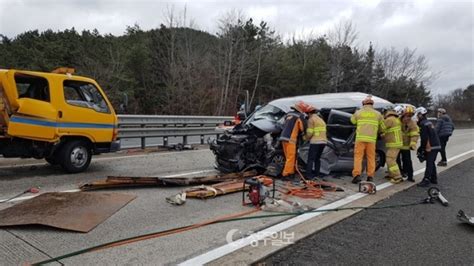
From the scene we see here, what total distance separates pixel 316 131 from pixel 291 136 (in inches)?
20.9

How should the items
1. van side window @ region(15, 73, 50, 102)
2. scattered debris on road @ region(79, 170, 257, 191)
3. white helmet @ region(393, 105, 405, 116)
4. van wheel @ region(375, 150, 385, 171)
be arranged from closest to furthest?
1. scattered debris on road @ region(79, 170, 257, 191)
2. van side window @ region(15, 73, 50, 102)
3. white helmet @ region(393, 105, 405, 116)
4. van wheel @ region(375, 150, 385, 171)

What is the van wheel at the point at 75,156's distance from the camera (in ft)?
25.3

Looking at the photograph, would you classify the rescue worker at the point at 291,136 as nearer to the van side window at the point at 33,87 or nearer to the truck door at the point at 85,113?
the truck door at the point at 85,113

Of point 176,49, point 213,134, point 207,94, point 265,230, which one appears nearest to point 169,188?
point 265,230

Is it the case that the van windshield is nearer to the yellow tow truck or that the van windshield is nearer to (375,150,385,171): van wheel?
(375,150,385,171): van wheel

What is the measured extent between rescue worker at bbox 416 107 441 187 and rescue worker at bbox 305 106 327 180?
7.41 feet

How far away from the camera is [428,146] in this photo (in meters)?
8.30

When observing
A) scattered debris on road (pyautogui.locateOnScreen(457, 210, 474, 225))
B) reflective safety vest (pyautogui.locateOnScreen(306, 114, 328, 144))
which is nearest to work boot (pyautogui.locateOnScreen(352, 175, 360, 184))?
reflective safety vest (pyautogui.locateOnScreen(306, 114, 328, 144))

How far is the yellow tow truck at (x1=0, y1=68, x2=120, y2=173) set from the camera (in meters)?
7.03

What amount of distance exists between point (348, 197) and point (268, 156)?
78.7 inches

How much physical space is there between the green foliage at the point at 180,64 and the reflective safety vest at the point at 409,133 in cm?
2172

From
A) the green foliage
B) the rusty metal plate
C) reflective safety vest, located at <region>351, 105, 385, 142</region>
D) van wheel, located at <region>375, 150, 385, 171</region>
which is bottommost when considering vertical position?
the rusty metal plate

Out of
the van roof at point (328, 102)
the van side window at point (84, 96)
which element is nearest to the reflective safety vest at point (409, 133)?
the van roof at point (328, 102)

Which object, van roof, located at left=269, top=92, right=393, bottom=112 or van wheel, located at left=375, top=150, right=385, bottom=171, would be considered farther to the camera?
van wheel, located at left=375, top=150, right=385, bottom=171
